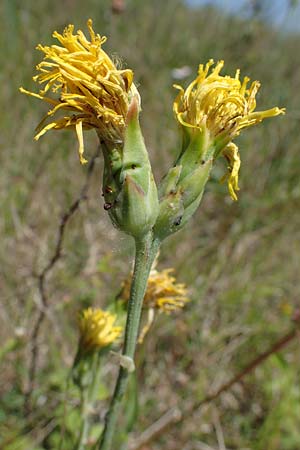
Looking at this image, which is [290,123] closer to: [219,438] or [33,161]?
[33,161]

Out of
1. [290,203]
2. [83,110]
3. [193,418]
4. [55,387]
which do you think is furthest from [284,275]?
[83,110]

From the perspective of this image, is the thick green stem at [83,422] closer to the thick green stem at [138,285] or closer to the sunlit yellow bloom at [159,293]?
the sunlit yellow bloom at [159,293]

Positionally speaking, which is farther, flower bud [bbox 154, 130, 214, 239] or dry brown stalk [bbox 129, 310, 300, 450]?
dry brown stalk [bbox 129, 310, 300, 450]

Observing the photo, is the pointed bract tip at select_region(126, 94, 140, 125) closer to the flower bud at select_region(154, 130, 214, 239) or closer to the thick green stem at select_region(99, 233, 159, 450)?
the flower bud at select_region(154, 130, 214, 239)

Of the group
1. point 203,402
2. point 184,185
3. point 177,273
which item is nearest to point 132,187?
point 184,185

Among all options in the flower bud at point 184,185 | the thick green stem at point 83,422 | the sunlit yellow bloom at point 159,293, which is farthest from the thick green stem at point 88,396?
the flower bud at point 184,185

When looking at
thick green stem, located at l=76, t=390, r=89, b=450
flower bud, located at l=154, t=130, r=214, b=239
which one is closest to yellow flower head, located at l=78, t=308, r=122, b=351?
thick green stem, located at l=76, t=390, r=89, b=450

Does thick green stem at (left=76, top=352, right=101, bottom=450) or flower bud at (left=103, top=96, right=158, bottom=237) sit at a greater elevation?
flower bud at (left=103, top=96, right=158, bottom=237)
